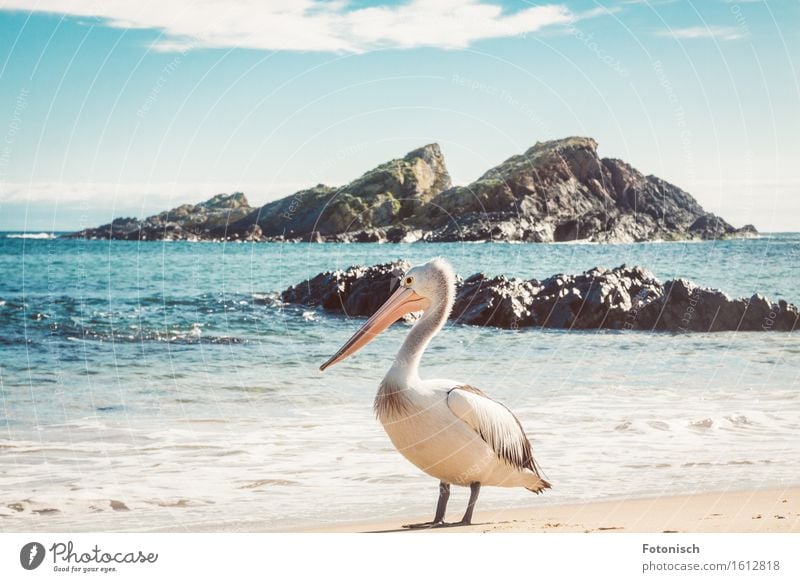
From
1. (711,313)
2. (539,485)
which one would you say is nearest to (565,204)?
(711,313)

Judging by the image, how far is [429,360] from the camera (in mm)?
8398

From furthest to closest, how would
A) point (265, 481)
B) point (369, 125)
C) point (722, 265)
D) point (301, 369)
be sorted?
point (722, 265) → point (301, 369) → point (369, 125) → point (265, 481)

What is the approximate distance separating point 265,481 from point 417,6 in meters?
3.68

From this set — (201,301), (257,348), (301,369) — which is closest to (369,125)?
(301,369)

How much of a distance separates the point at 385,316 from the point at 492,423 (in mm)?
739

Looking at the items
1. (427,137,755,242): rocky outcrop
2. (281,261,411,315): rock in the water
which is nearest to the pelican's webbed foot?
(281,261,411,315): rock in the water

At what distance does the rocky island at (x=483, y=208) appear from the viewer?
1055cm

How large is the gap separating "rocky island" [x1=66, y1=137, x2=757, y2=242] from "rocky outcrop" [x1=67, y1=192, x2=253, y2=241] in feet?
0.17

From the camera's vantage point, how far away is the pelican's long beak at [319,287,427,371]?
14.0ft

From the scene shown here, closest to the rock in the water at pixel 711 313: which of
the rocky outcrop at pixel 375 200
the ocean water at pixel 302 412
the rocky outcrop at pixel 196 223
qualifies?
the ocean water at pixel 302 412

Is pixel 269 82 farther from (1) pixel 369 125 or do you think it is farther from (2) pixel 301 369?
(2) pixel 301 369

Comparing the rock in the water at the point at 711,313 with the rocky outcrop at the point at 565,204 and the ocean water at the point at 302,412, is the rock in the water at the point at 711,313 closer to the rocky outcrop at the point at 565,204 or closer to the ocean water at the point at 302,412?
the ocean water at the point at 302,412

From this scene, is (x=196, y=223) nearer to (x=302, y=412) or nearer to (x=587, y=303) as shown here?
(x=587, y=303)

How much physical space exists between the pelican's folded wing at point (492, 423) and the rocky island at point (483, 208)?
196 inches
